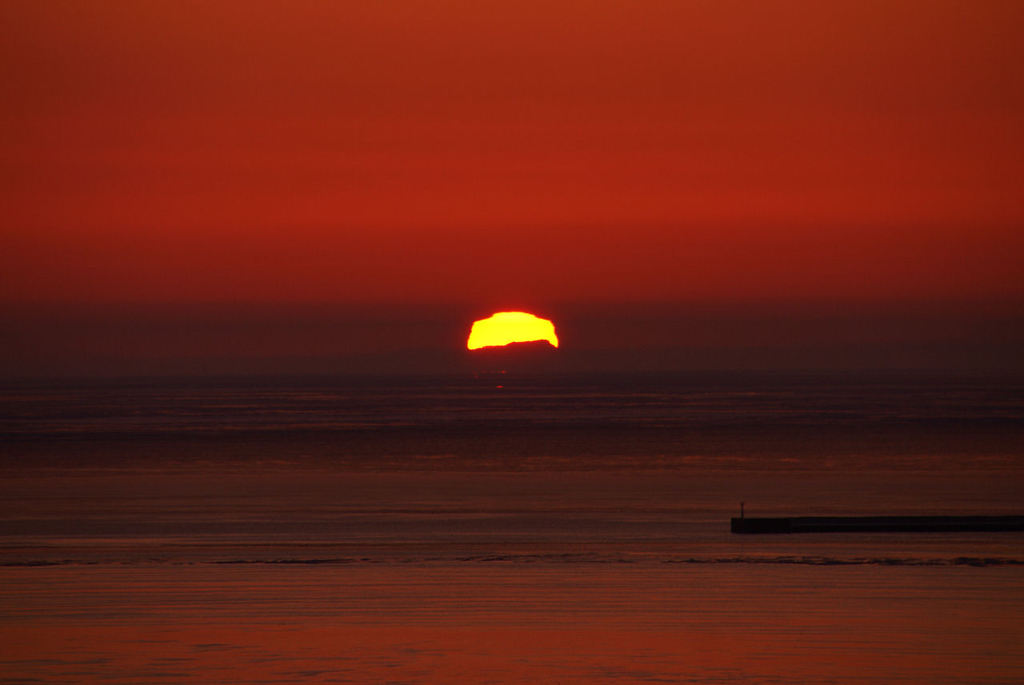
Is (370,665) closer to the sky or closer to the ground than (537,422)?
closer to the ground

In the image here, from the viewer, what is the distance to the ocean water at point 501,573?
15.2 m

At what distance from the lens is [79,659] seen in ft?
50.0

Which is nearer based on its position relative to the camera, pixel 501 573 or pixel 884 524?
pixel 501 573

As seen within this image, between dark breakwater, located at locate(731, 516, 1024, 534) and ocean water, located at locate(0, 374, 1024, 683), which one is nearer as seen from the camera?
ocean water, located at locate(0, 374, 1024, 683)

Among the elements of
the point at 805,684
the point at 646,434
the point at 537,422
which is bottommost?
the point at 805,684

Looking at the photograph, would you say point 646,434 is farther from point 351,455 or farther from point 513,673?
point 513,673

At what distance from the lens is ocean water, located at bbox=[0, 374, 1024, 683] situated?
49.8 ft

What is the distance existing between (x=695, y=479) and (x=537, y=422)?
163 feet

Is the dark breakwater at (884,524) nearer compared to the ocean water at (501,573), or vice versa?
the ocean water at (501,573)

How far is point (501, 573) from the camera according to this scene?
72.3ft

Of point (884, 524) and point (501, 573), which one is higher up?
point (884, 524)

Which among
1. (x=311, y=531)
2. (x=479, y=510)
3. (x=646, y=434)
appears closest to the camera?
(x=311, y=531)

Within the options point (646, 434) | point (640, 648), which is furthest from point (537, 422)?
point (640, 648)

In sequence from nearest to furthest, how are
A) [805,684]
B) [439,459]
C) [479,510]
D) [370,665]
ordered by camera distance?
1. [805,684]
2. [370,665]
3. [479,510]
4. [439,459]
